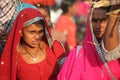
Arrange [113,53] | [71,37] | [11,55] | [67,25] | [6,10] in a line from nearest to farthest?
[113,53]
[11,55]
[6,10]
[71,37]
[67,25]

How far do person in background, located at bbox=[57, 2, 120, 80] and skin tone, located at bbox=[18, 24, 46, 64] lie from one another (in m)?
0.49

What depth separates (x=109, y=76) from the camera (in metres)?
5.79

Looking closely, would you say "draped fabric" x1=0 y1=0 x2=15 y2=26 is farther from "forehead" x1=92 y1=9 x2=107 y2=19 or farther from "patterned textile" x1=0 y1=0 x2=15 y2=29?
"forehead" x1=92 y1=9 x2=107 y2=19

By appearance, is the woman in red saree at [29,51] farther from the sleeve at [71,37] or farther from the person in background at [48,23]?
the sleeve at [71,37]

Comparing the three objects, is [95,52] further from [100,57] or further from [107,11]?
[107,11]

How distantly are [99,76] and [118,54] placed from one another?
512 mm

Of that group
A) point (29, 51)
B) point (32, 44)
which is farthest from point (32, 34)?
point (29, 51)

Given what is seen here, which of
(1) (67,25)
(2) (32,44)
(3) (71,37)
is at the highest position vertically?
(2) (32,44)

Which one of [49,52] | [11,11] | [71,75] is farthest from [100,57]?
[11,11]

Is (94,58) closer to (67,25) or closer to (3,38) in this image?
(3,38)

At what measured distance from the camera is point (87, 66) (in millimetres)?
5906

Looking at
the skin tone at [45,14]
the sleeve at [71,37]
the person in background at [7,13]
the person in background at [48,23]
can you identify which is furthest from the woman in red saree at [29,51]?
the sleeve at [71,37]

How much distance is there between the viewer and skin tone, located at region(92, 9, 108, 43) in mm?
5859

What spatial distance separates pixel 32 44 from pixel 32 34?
131 mm
